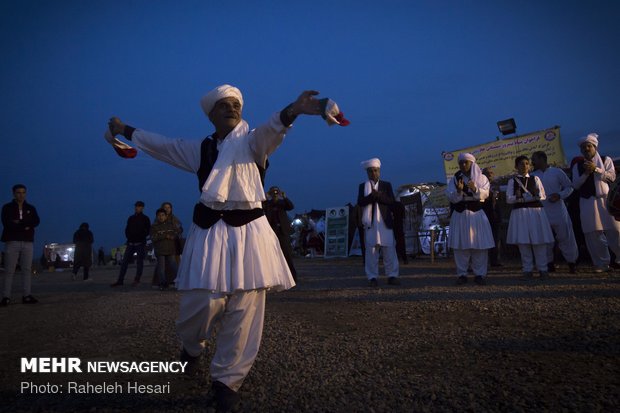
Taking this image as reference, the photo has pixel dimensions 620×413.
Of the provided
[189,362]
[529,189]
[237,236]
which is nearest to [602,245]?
[529,189]

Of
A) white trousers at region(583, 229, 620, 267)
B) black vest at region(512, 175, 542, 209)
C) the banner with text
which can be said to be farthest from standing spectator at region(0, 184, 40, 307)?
the banner with text

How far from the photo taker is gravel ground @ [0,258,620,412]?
2510mm

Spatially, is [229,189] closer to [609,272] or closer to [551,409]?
[551,409]

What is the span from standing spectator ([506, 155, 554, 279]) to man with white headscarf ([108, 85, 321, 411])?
6398 mm

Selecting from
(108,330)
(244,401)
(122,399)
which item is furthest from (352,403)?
(108,330)

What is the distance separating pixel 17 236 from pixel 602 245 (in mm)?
10906

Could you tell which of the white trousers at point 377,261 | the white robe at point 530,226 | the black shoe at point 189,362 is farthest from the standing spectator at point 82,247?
the white robe at point 530,226

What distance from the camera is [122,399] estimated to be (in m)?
2.73

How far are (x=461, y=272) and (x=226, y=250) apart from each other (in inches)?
239

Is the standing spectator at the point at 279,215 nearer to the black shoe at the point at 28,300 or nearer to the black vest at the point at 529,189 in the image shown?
the black vest at the point at 529,189

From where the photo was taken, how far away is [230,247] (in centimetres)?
270

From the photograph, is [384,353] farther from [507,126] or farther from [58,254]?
[58,254]

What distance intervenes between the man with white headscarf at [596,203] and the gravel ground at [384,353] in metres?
1.98

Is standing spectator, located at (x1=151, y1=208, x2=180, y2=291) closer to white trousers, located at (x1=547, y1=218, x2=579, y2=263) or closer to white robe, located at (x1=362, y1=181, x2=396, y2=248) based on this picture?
white robe, located at (x1=362, y1=181, x2=396, y2=248)
